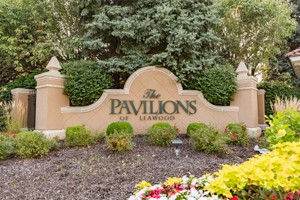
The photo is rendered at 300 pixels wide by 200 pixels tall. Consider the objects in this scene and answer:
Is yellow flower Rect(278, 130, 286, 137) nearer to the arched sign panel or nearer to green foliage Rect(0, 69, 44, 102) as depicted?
the arched sign panel

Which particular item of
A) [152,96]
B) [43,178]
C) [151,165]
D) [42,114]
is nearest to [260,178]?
[151,165]

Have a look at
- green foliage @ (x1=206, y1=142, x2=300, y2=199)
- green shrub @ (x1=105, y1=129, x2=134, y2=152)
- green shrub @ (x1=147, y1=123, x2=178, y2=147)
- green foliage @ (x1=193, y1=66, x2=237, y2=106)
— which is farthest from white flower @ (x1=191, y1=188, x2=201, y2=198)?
green foliage @ (x1=193, y1=66, x2=237, y2=106)

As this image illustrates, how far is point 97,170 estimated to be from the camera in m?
5.34

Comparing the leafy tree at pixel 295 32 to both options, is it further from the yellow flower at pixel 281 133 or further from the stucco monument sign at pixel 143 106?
the yellow flower at pixel 281 133

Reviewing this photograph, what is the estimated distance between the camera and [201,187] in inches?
116

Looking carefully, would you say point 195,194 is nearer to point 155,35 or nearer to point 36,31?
point 155,35

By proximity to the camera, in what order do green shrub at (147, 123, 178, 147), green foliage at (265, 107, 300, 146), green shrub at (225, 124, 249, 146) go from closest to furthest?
green foliage at (265, 107, 300, 146), green shrub at (147, 123, 178, 147), green shrub at (225, 124, 249, 146)

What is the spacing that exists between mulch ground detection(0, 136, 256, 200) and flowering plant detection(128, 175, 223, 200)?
1529 millimetres

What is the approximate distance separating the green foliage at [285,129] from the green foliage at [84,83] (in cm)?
529

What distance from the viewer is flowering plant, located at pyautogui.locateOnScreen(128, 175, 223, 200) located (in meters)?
2.63

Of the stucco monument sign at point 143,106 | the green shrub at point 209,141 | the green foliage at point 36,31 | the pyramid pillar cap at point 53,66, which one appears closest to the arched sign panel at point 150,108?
the stucco monument sign at point 143,106

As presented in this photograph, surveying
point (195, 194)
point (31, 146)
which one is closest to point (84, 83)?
point (31, 146)

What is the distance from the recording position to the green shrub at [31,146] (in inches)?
244

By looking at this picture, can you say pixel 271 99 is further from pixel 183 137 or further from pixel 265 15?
pixel 183 137
